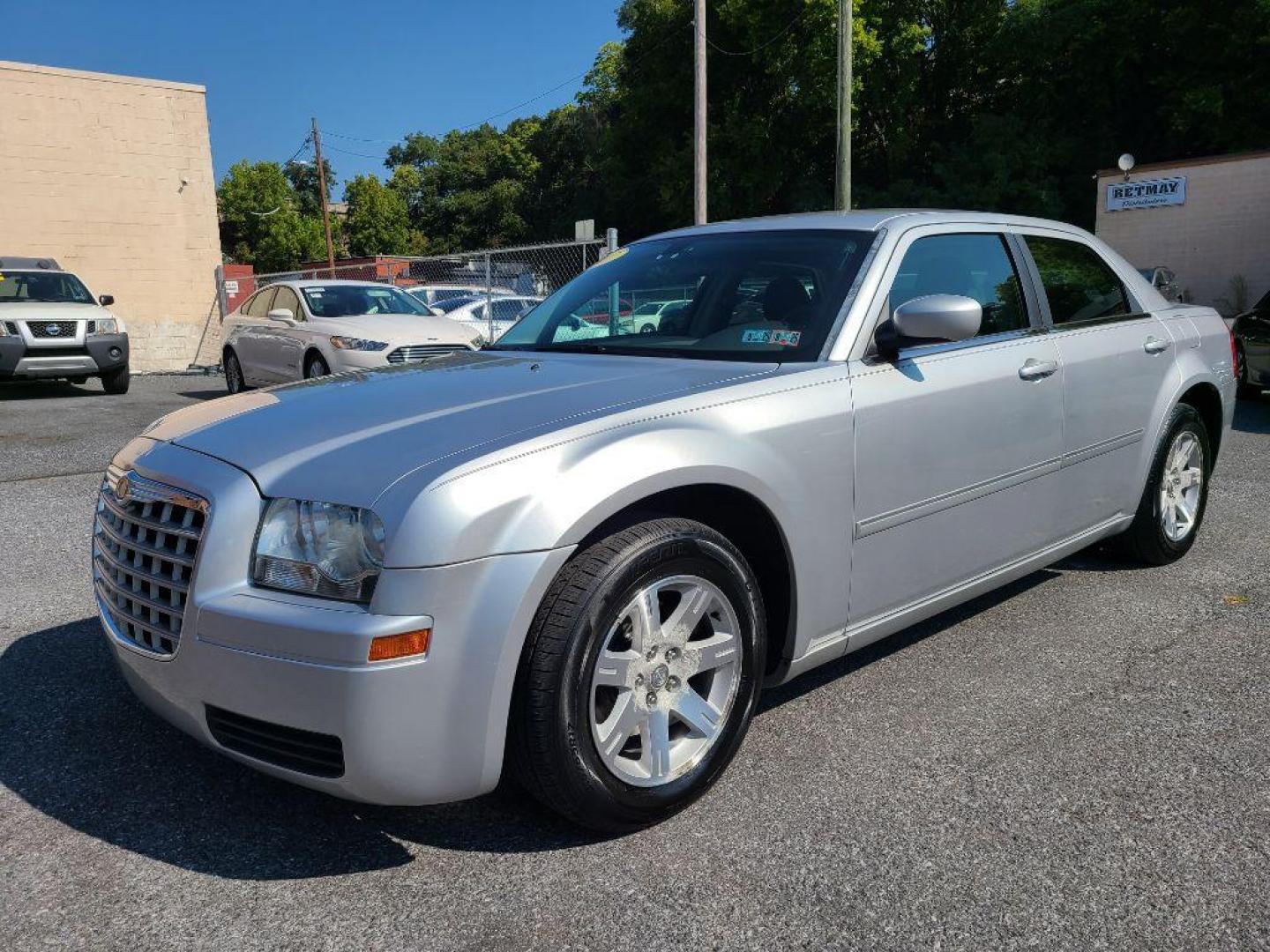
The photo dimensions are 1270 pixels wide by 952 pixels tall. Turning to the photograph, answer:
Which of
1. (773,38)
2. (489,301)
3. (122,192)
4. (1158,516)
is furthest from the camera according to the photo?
(773,38)

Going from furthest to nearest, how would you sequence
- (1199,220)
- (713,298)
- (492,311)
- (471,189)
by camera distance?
(471,189) → (1199,220) → (492,311) → (713,298)

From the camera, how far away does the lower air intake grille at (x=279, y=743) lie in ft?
7.60

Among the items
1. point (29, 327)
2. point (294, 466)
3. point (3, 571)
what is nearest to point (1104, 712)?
point (294, 466)

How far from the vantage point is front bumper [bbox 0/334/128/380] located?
42.6 ft

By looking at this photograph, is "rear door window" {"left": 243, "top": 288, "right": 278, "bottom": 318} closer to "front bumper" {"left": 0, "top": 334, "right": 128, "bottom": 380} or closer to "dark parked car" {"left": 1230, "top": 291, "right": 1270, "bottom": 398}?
"front bumper" {"left": 0, "top": 334, "right": 128, "bottom": 380}

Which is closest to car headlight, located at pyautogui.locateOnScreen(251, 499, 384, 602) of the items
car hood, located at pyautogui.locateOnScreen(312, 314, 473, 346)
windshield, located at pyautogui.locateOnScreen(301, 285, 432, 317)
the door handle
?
the door handle

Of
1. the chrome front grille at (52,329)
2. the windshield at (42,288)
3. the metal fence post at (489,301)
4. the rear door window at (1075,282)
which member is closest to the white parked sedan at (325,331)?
the metal fence post at (489,301)

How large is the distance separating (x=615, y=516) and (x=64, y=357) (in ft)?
43.1

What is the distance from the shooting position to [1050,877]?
2.41m

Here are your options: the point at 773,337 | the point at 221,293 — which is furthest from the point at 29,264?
the point at 773,337

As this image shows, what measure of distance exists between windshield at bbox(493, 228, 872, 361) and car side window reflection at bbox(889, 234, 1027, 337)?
20 cm

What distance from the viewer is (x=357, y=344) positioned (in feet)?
35.9

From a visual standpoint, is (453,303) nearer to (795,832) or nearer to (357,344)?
(357,344)

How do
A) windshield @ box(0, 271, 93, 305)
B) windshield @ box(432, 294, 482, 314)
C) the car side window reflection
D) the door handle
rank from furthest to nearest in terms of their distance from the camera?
windshield @ box(432, 294, 482, 314), windshield @ box(0, 271, 93, 305), the door handle, the car side window reflection
